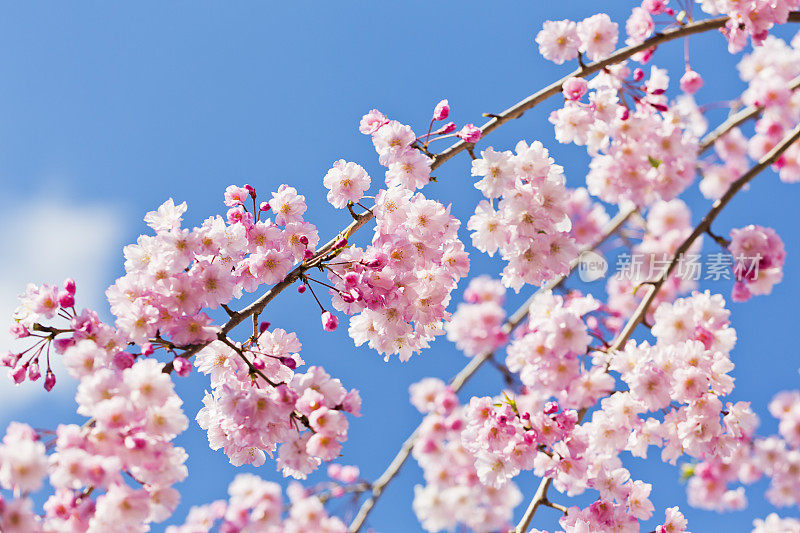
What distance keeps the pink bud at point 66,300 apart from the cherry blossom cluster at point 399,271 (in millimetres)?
1190

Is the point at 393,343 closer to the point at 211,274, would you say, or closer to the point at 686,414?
the point at 211,274

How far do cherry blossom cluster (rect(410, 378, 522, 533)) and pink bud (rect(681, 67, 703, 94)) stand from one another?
7.28 ft

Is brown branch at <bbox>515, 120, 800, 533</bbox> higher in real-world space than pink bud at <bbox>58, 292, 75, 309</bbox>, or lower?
higher

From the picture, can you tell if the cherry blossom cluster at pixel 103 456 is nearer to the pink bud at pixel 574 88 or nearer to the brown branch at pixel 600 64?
the brown branch at pixel 600 64

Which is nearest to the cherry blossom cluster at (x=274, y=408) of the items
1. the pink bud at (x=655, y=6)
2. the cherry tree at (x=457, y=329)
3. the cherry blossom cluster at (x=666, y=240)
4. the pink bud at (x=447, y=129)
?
the cherry tree at (x=457, y=329)

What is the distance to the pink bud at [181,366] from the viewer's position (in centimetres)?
268

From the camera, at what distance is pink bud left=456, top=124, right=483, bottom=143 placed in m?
3.18

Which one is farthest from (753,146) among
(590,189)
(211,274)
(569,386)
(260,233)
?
(211,274)

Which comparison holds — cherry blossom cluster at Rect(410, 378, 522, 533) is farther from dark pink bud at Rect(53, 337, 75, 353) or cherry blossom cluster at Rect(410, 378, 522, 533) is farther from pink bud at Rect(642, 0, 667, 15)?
pink bud at Rect(642, 0, 667, 15)

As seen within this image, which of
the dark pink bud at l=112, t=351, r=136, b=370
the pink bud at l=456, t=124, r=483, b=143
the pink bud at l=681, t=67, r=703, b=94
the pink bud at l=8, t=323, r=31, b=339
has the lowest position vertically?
the pink bud at l=8, t=323, r=31, b=339

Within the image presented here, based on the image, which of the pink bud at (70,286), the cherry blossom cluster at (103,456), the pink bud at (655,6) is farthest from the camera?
the pink bud at (655,6)

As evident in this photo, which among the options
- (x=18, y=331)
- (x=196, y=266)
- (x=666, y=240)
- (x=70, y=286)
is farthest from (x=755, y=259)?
(x=18, y=331)

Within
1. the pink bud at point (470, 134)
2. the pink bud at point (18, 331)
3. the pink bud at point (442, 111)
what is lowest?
the pink bud at point (18, 331)

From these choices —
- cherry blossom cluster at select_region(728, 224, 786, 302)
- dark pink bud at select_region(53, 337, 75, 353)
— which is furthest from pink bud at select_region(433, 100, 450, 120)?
dark pink bud at select_region(53, 337, 75, 353)
